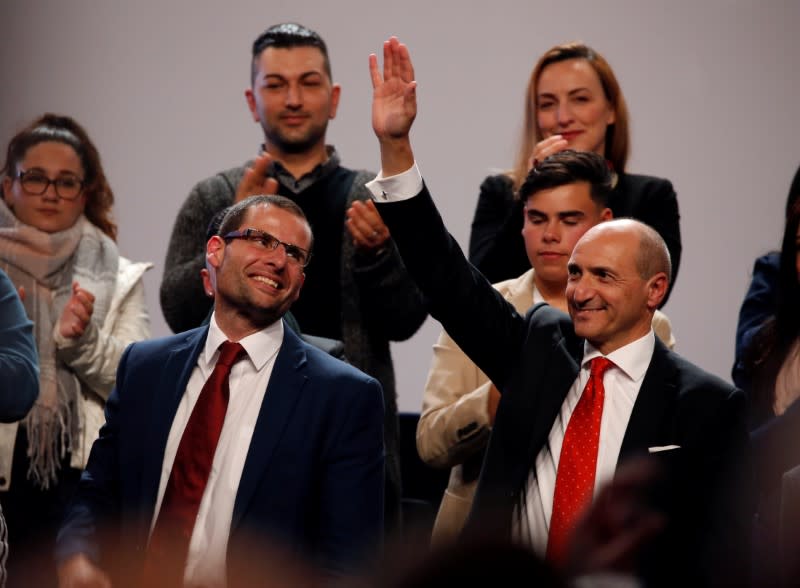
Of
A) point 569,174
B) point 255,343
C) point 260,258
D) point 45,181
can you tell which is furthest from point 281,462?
point 45,181

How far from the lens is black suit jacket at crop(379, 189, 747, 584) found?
2.46 metres

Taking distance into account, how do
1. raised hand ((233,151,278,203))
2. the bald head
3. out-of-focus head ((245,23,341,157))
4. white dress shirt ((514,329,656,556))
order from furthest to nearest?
out-of-focus head ((245,23,341,157))
raised hand ((233,151,278,203))
the bald head
white dress shirt ((514,329,656,556))

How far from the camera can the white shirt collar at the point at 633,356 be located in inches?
103

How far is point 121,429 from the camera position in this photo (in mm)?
2643

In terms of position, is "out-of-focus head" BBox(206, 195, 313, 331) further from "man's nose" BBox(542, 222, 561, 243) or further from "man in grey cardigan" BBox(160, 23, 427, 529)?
"man's nose" BBox(542, 222, 561, 243)

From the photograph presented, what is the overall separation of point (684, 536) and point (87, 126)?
3.08 m

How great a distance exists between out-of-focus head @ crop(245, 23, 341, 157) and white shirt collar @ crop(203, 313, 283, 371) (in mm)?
806

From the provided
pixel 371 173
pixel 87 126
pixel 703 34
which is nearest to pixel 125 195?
pixel 87 126

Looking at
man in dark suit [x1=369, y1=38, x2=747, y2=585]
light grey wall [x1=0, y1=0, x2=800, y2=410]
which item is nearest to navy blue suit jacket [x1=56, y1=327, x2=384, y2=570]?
man in dark suit [x1=369, y1=38, x2=747, y2=585]

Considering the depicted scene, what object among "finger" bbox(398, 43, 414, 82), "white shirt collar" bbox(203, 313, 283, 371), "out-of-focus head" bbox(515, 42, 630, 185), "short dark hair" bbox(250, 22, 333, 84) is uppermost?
"short dark hair" bbox(250, 22, 333, 84)

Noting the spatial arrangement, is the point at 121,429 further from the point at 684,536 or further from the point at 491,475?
the point at 684,536

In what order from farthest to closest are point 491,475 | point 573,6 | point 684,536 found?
point 573,6, point 491,475, point 684,536

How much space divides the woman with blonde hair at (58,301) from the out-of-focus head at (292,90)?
554 mm

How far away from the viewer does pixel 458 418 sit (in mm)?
2924
